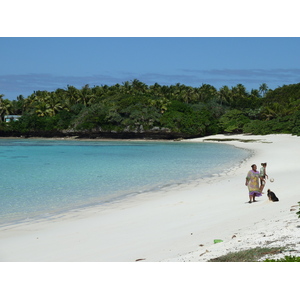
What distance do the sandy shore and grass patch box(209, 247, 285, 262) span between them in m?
0.21

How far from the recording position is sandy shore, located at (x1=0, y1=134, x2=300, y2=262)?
7.01 m

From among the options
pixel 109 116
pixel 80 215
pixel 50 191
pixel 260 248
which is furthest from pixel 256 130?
pixel 260 248

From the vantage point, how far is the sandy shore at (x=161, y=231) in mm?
7012

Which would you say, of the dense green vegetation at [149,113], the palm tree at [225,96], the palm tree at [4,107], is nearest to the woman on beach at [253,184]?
the dense green vegetation at [149,113]

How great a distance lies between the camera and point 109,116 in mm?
84188

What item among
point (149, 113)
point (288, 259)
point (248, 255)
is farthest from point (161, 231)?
point (149, 113)

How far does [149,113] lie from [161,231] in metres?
73.8

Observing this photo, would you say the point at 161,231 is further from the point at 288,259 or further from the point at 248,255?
the point at 288,259

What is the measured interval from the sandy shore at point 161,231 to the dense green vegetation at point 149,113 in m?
51.6

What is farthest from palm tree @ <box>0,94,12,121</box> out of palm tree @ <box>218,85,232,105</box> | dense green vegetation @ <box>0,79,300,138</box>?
palm tree @ <box>218,85,232,105</box>

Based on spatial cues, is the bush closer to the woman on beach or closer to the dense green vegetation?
the woman on beach

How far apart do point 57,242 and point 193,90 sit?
102m

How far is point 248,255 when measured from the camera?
19.3 feet

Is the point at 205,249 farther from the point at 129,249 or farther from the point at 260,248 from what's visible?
the point at 129,249
